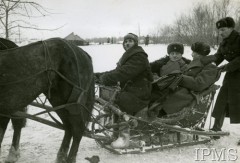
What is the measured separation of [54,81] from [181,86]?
2.03m

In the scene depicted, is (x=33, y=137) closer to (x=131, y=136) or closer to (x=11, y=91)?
(x=131, y=136)

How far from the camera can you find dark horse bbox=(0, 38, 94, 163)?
3.53 meters

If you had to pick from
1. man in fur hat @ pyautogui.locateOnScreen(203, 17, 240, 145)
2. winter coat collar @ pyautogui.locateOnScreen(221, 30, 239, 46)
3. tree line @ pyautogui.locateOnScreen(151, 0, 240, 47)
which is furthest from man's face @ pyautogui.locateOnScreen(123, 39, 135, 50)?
tree line @ pyautogui.locateOnScreen(151, 0, 240, 47)

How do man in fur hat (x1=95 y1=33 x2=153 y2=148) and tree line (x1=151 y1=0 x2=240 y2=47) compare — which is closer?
man in fur hat (x1=95 y1=33 x2=153 y2=148)

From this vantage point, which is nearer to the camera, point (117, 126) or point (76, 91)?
point (76, 91)

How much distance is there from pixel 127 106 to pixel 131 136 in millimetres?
539

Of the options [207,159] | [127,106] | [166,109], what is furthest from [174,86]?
[207,159]

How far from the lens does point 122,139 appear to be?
4.59 meters

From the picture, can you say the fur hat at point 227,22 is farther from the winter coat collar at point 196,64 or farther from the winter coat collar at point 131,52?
the winter coat collar at point 131,52

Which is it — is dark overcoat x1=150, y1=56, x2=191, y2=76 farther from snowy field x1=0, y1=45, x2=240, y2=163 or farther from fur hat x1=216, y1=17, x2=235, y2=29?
snowy field x1=0, y1=45, x2=240, y2=163

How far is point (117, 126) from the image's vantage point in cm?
450
